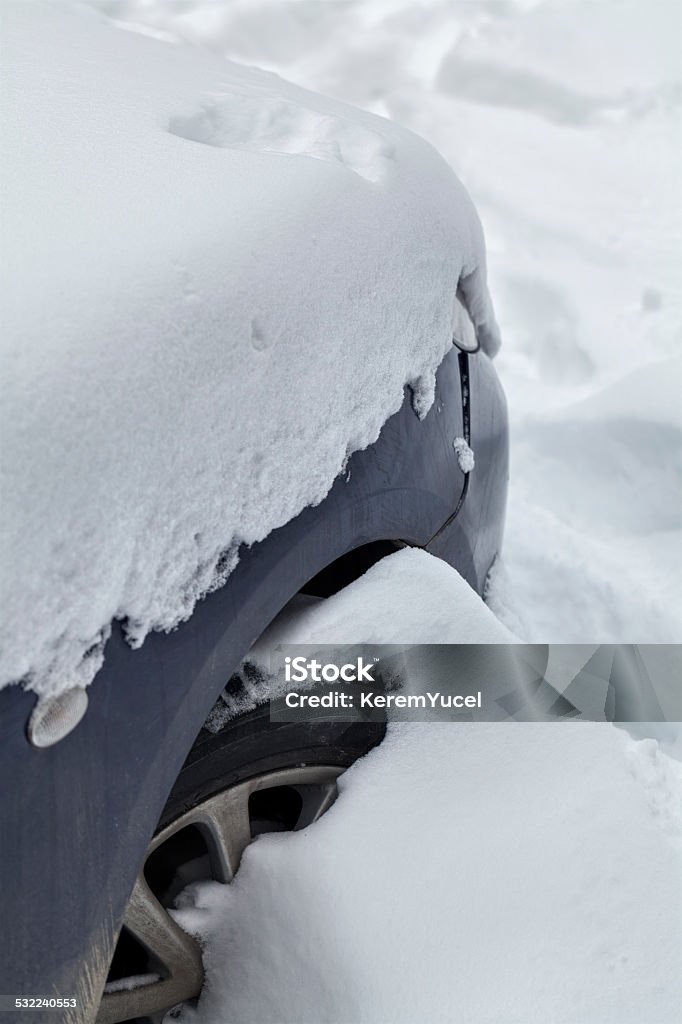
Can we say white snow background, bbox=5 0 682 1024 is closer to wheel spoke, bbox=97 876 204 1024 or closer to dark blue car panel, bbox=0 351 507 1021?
wheel spoke, bbox=97 876 204 1024

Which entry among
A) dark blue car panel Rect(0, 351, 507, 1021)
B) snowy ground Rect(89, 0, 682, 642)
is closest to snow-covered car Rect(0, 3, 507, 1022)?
dark blue car panel Rect(0, 351, 507, 1021)

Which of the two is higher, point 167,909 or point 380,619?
point 380,619

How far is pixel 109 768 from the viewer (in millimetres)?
941

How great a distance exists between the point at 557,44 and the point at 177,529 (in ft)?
18.9

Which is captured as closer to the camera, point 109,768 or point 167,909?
point 109,768

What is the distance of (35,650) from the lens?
84 cm

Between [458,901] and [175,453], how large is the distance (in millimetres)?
742

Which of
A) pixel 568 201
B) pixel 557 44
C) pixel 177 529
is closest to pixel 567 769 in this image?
pixel 177 529

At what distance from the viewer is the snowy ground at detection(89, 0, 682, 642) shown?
9.32ft

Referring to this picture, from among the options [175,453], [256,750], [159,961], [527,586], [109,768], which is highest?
[175,453]

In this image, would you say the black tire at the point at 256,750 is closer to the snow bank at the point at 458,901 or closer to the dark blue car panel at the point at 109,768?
the snow bank at the point at 458,901

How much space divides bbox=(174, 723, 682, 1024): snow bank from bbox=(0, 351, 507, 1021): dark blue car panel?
340 millimetres

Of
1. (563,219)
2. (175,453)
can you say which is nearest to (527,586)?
(175,453)

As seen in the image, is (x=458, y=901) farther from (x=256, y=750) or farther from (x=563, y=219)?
(x=563, y=219)
